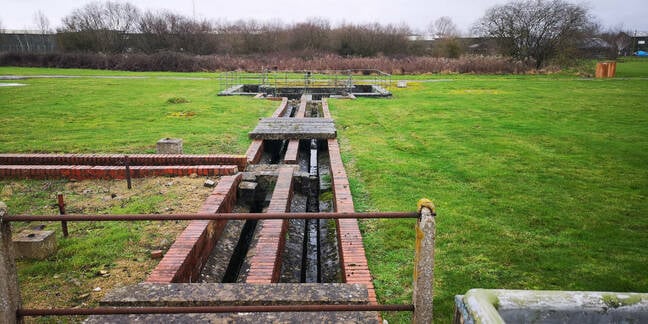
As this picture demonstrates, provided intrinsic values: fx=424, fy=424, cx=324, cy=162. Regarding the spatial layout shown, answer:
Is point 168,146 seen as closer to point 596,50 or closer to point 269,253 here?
point 269,253

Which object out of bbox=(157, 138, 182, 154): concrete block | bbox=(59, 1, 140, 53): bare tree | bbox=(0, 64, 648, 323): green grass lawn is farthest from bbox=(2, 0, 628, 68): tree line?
bbox=(157, 138, 182, 154): concrete block

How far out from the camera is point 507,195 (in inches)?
235

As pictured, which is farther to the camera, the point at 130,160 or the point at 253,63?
the point at 253,63

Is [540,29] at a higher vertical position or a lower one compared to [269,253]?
higher

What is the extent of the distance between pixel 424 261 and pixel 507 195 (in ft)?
13.4

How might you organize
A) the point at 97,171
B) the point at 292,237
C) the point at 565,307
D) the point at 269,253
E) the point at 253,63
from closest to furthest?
the point at 565,307
the point at 269,253
the point at 292,237
the point at 97,171
the point at 253,63

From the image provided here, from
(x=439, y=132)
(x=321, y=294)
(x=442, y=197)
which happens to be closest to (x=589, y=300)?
(x=321, y=294)

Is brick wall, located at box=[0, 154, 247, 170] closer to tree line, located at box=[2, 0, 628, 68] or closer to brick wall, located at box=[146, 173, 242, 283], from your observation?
brick wall, located at box=[146, 173, 242, 283]

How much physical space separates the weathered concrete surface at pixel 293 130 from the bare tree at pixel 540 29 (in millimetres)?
31239

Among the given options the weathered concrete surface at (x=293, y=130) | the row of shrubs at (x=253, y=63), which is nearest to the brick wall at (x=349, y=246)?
the weathered concrete surface at (x=293, y=130)

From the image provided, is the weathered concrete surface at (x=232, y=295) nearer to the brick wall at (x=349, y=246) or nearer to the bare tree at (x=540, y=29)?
the brick wall at (x=349, y=246)

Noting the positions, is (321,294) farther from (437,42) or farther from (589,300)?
(437,42)

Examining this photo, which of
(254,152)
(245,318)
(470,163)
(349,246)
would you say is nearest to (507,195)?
(470,163)

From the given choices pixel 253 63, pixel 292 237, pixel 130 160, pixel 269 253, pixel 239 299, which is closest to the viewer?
pixel 239 299
